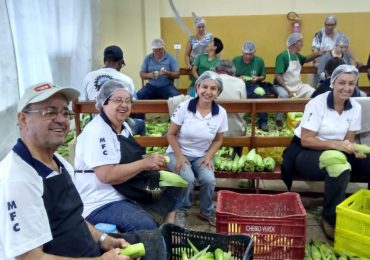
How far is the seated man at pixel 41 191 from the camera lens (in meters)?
1.56

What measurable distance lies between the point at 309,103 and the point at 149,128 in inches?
99.6

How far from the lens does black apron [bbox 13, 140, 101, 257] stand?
5.77 feet

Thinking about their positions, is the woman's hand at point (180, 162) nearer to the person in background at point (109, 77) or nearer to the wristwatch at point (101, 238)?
the person in background at point (109, 77)

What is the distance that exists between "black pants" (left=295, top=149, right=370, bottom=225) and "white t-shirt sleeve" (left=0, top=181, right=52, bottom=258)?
271 centimetres

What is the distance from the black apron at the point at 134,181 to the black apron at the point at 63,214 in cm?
74

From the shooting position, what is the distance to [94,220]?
261 cm

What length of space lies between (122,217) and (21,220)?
1081 millimetres

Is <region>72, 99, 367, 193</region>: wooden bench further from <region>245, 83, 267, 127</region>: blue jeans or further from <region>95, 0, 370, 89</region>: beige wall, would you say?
<region>95, 0, 370, 89</region>: beige wall

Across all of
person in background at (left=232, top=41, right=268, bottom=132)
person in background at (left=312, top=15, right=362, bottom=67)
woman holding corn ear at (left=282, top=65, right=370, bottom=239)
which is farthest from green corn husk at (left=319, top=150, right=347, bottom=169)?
person in background at (left=312, top=15, right=362, bottom=67)

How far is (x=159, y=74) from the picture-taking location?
22.5 feet

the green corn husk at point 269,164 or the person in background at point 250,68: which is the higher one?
the person in background at point 250,68

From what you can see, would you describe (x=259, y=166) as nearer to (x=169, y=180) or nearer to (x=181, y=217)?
(x=181, y=217)

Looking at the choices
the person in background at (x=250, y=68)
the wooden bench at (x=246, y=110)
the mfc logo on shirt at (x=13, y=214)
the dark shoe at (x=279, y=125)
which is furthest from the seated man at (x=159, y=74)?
the mfc logo on shirt at (x=13, y=214)

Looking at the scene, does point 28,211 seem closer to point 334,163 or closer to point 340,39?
point 334,163
